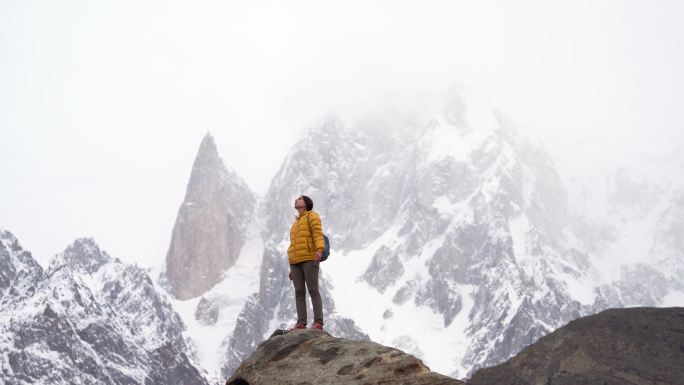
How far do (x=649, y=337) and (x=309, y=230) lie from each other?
160686 mm

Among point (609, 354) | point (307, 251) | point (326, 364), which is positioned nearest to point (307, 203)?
point (307, 251)

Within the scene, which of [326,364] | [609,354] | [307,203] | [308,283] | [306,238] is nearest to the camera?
[326,364]

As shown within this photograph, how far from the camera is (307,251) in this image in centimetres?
2752

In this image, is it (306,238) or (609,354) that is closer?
(306,238)

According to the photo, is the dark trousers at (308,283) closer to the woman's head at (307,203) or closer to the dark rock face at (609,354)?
the woman's head at (307,203)

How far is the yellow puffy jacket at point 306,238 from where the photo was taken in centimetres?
2723

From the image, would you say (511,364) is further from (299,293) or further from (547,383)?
(299,293)

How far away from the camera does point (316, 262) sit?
27.6m

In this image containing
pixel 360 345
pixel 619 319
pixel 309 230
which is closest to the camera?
pixel 360 345

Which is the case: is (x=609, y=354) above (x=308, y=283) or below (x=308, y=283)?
above

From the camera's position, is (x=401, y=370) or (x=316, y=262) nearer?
(x=401, y=370)

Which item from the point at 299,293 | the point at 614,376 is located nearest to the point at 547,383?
the point at 614,376

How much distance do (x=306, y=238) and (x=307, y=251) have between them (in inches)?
15.8

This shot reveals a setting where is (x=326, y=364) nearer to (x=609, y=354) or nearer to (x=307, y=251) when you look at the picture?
(x=307, y=251)
